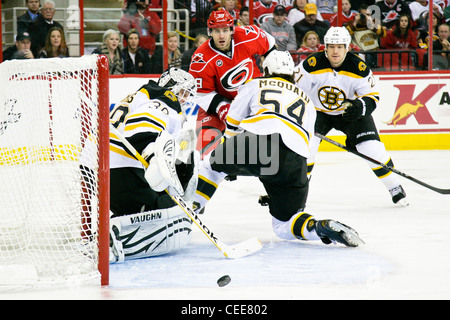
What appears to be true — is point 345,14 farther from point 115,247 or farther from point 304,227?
point 115,247

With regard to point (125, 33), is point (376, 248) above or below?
below

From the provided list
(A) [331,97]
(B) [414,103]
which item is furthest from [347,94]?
(B) [414,103]

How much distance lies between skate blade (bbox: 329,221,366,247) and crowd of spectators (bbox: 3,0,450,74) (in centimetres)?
413

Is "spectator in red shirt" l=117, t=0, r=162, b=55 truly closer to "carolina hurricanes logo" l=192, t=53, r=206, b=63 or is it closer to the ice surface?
"carolina hurricanes logo" l=192, t=53, r=206, b=63

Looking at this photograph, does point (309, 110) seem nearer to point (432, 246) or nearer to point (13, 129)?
point (432, 246)

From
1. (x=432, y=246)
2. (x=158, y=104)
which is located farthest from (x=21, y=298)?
(x=432, y=246)

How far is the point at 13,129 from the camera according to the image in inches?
117

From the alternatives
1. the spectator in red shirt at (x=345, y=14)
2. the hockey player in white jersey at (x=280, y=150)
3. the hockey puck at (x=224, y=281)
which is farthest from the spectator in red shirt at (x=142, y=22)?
the hockey puck at (x=224, y=281)

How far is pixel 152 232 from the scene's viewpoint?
308 cm

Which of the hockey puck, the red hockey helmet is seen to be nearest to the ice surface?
the hockey puck

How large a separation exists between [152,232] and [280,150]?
26.7 inches

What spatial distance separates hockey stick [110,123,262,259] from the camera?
282 centimetres

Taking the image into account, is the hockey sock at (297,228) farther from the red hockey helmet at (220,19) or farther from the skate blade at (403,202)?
the red hockey helmet at (220,19)
